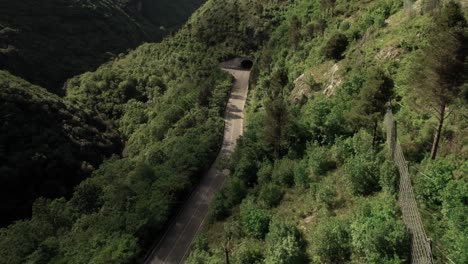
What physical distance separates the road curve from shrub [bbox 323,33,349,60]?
2112cm

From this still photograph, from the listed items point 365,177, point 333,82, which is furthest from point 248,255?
point 333,82

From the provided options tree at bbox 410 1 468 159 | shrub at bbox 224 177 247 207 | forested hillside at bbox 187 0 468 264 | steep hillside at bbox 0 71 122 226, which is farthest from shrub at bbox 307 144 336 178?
steep hillside at bbox 0 71 122 226

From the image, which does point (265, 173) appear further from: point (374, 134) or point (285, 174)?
point (374, 134)

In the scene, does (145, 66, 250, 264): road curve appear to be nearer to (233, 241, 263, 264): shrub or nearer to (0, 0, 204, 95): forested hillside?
(233, 241, 263, 264): shrub

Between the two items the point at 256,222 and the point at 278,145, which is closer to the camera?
the point at 256,222

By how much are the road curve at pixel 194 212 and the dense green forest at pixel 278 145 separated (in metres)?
1.45

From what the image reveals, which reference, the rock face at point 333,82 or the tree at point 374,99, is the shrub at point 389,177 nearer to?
the tree at point 374,99

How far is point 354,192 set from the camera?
91.0 ft

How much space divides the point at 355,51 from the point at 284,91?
12.1 metres

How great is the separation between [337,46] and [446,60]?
90.0ft

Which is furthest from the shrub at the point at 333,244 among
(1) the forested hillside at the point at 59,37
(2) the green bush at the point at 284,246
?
(1) the forested hillside at the point at 59,37

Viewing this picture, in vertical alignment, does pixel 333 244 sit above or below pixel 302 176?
above

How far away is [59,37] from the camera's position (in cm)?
13812

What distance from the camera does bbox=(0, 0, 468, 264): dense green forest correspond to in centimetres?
2305
